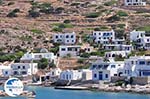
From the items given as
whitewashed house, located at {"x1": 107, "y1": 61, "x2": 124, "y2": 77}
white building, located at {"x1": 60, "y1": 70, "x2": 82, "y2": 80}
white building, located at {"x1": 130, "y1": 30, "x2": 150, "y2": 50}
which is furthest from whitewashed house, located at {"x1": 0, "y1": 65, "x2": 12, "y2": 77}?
white building, located at {"x1": 130, "y1": 30, "x2": 150, "y2": 50}

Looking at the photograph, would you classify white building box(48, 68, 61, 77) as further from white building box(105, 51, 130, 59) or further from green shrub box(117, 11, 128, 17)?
green shrub box(117, 11, 128, 17)

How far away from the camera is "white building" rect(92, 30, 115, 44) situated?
110 m

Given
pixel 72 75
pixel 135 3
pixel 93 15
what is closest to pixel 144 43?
pixel 72 75

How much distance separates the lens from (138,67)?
9144cm

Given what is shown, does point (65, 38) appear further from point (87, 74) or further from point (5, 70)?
point (87, 74)

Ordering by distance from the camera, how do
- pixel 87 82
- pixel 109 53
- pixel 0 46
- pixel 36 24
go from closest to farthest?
pixel 87 82
pixel 109 53
pixel 0 46
pixel 36 24

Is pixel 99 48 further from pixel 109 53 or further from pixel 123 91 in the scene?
pixel 123 91

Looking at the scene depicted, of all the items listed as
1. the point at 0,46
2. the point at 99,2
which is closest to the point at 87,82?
the point at 0,46

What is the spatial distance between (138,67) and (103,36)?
754 inches

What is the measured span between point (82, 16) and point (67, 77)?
99.5 feet

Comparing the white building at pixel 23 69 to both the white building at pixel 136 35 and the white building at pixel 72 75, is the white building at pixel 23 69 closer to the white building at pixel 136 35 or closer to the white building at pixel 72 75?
the white building at pixel 72 75

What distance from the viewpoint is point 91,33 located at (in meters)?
114

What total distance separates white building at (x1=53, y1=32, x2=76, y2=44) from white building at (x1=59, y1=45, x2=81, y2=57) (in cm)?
502

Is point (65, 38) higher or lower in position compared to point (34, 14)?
lower
